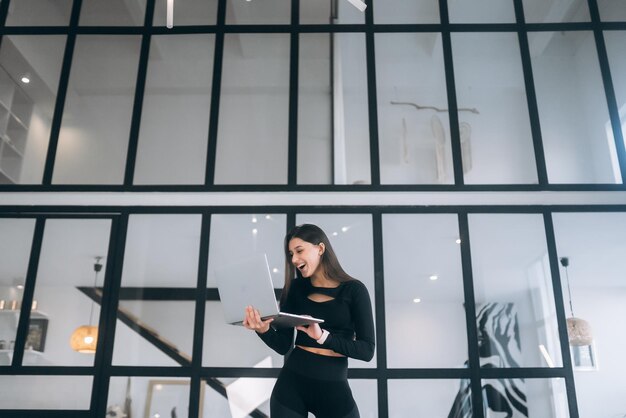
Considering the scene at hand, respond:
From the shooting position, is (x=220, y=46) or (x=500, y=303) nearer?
(x=500, y=303)

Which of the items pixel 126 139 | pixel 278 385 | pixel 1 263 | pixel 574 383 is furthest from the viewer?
pixel 126 139

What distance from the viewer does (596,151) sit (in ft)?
11.6

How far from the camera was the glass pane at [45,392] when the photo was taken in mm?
3137

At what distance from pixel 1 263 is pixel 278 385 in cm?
207

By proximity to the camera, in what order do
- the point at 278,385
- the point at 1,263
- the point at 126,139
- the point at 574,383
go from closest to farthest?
1. the point at 278,385
2. the point at 574,383
3. the point at 1,263
4. the point at 126,139

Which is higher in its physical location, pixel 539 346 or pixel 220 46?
pixel 220 46

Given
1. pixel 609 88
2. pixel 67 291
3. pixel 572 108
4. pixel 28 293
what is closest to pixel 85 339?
pixel 67 291

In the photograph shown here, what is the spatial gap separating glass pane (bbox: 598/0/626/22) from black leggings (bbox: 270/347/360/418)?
10.0 ft

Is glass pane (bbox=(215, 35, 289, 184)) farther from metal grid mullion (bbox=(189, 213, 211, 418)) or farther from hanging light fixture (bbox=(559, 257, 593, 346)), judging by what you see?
hanging light fixture (bbox=(559, 257, 593, 346))

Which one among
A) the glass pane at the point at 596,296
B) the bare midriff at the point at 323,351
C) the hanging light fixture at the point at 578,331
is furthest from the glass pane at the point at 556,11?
the bare midriff at the point at 323,351

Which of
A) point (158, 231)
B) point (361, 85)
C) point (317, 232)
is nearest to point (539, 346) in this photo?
point (317, 232)

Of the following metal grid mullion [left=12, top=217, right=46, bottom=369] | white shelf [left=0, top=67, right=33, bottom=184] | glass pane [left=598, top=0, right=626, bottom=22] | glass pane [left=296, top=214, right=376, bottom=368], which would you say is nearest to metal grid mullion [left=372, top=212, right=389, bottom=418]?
glass pane [left=296, top=214, right=376, bottom=368]

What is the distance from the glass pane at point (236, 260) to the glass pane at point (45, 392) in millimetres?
668

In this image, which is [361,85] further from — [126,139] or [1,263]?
[1,263]
